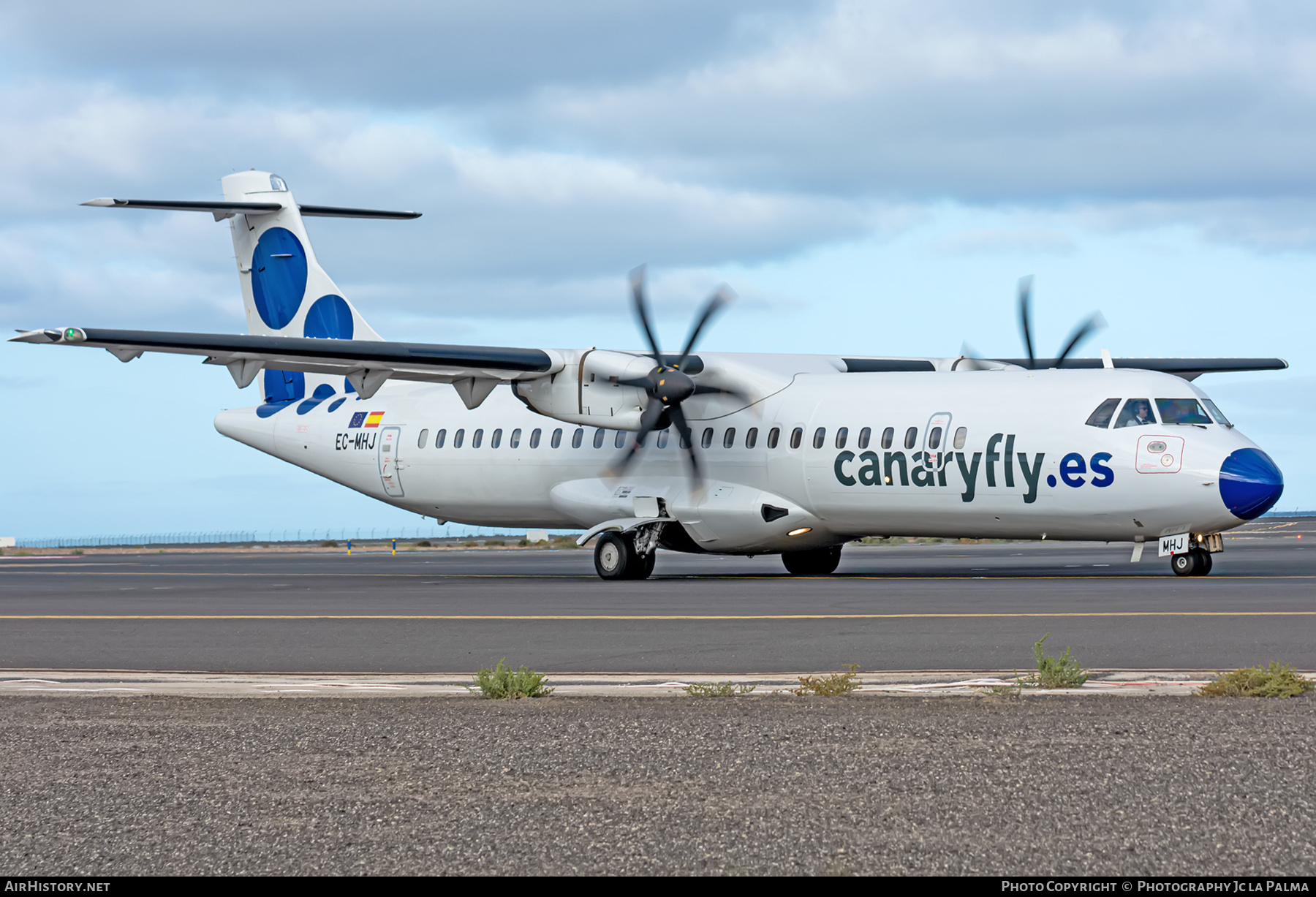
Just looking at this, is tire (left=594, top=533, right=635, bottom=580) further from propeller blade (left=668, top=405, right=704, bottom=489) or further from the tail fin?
the tail fin

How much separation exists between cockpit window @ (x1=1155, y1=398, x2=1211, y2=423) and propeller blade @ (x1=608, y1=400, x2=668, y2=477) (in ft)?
26.1

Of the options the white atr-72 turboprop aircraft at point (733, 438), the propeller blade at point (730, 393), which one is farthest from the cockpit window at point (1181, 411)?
the propeller blade at point (730, 393)

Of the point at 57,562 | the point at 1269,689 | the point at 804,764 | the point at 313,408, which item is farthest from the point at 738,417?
the point at 57,562

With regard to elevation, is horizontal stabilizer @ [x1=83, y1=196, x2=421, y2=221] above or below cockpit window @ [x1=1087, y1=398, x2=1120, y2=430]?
above

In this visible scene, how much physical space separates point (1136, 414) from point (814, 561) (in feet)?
24.2

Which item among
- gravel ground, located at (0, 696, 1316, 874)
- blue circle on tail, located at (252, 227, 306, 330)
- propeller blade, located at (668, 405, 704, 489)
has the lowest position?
gravel ground, located at (0, 696, 1316, 874)

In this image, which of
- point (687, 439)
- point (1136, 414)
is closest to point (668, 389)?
point (687, 439)

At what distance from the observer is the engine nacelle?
23750 mm

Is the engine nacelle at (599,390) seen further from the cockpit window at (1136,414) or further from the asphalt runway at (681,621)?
the cockpit window at (1136,414)

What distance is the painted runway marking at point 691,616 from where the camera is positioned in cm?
1387

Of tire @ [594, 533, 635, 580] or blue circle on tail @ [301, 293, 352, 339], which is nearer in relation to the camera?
tire @ [594, 533, 635, 580]

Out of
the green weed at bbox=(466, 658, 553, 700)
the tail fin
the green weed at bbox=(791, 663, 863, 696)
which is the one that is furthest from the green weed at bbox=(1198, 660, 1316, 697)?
the tail fin

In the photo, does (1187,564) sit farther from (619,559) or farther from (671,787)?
(671,787)

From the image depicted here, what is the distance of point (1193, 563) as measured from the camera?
67.7 ft
